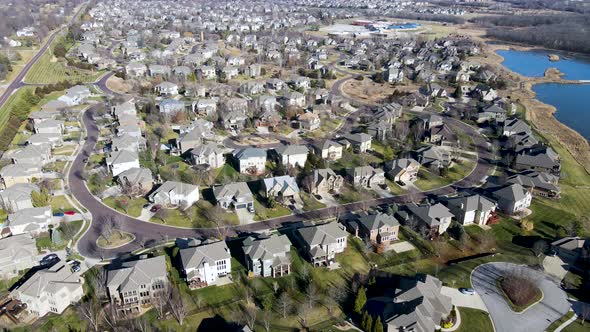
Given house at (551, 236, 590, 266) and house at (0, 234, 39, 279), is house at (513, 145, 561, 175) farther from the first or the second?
house at (0, 234, 39, 279)

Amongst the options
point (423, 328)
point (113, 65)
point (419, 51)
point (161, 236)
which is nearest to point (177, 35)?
point (113, 65)

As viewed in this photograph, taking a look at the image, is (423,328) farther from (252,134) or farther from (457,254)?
(252,134)

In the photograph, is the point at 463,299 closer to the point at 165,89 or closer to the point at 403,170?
the point at 403,170

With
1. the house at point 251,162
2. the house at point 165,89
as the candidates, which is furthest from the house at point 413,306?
the house at point 165,89

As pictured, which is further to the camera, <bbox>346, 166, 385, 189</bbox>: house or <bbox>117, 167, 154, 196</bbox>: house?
<bbox>346, 166, 385, 189</bbox>: house

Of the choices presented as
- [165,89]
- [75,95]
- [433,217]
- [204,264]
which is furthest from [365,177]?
[75,95]

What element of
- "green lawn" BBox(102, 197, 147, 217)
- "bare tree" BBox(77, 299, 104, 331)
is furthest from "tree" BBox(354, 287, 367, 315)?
"green lawn" BBox(102, 197, 147, 217)
